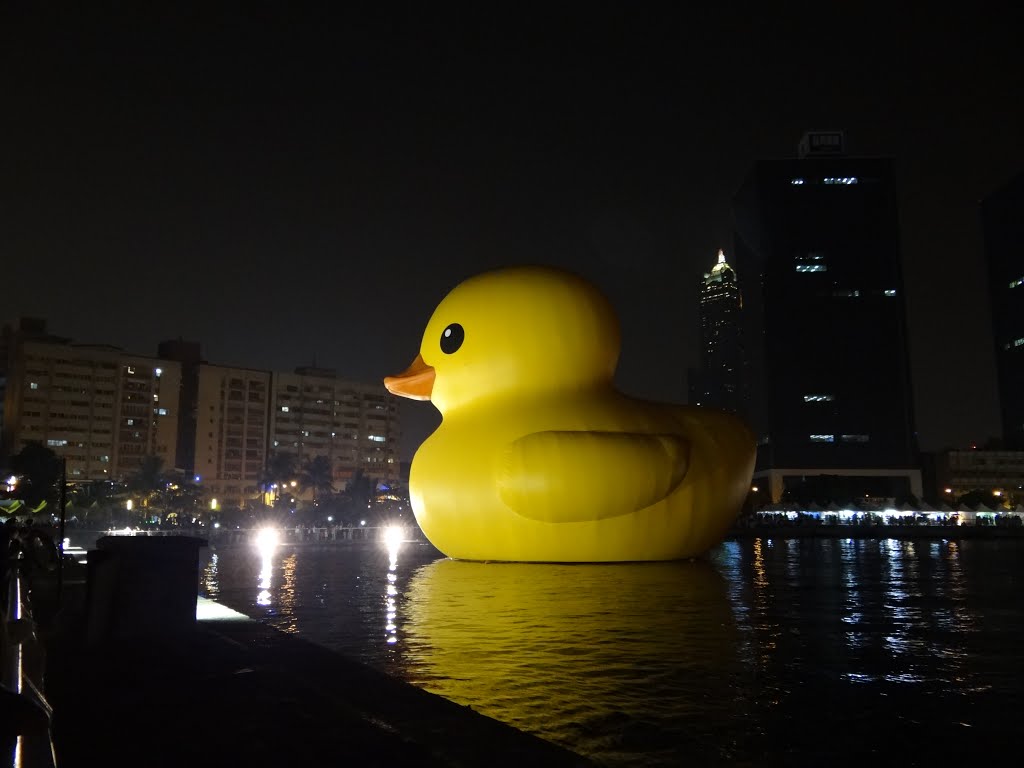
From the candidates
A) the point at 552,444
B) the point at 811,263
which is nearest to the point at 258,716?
the point at 552,444

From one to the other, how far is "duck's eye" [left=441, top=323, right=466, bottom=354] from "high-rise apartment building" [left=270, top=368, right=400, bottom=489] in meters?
117

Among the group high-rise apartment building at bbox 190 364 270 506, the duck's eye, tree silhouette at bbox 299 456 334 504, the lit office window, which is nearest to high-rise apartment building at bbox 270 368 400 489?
high-rise apartment building at bbox 190 364 270 506

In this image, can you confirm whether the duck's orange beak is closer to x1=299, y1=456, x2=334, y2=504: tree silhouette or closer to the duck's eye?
the duck's eye

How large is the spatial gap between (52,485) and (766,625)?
6568 centimetres

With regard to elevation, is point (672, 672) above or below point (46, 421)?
below

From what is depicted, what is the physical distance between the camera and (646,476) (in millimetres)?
15648

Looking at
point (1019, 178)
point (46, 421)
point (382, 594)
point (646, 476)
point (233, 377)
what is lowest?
point (382, 594)

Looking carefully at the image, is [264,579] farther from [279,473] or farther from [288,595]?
[279,473]

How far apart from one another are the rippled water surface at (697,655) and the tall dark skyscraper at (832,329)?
99650 mm

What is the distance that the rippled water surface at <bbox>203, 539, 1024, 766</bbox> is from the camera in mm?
4789

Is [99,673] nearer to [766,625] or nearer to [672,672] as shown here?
[672,672]

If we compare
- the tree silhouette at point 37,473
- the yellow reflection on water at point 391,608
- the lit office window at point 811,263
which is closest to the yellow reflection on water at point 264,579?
the yellow reflection on water at point 391,608

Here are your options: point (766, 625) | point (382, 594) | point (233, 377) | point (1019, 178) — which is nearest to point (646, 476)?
point (382, 594)

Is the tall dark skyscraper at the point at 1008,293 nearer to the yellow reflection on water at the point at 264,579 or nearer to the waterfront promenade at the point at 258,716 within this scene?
the yellow reflection on water at the point at 264,579
